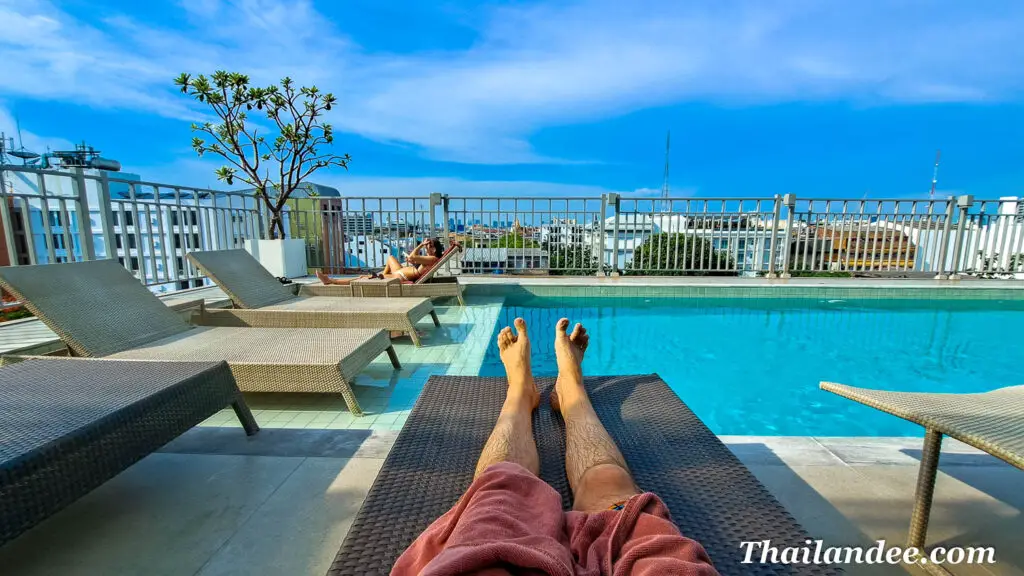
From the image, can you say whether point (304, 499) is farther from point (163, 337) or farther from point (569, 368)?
point (163, 337)

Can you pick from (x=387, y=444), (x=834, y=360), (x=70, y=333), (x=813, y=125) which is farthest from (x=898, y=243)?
(x=813, y=125)

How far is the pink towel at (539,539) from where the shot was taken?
66 cm

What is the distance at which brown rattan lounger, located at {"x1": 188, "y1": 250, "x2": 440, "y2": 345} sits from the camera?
3324 mm

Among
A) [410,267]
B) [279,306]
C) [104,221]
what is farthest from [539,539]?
[104,221]

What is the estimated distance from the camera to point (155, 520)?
4.49 ft

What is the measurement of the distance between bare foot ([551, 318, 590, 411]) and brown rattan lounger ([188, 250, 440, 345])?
1646 mm

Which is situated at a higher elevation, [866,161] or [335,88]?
[866,161]

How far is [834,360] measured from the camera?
13.0ft

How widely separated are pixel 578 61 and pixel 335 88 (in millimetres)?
9304

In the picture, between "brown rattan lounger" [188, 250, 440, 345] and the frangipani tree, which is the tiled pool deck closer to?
"brown rattan lounger" [188, 250, 440, 345]

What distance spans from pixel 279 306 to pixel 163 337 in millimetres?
1111

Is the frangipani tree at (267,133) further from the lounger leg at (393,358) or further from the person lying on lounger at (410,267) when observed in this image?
the lounger leg at (393,358)

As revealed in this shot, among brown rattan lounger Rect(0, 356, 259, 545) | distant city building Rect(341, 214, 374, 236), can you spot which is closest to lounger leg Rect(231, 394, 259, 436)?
brown rattan lounger Rect(0, 356, 259, 545)

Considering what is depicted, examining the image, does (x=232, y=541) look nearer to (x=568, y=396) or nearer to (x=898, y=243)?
(x=568, y=396)
